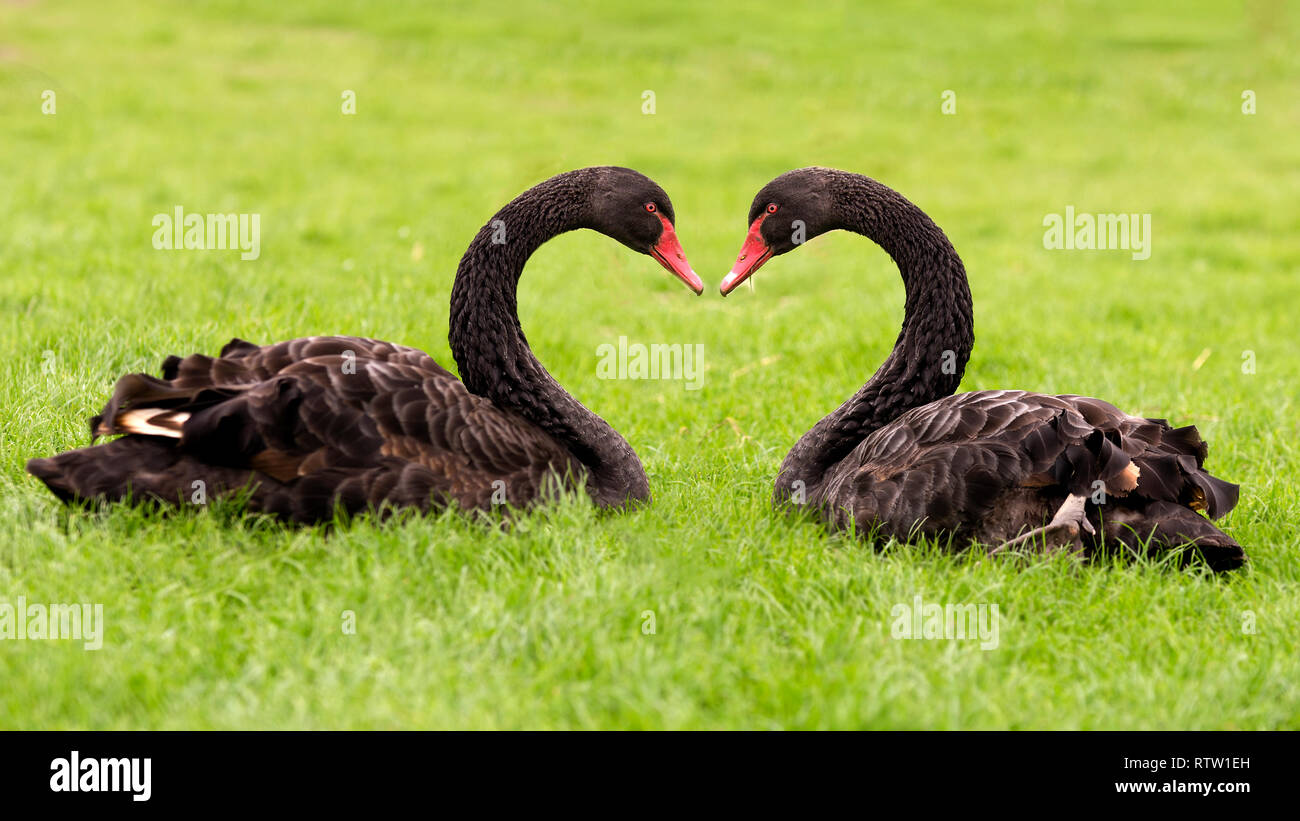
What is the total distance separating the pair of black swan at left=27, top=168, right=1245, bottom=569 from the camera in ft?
15.8

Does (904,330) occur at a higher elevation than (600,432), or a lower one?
higher

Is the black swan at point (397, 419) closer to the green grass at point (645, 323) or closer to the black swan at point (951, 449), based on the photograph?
the green grass at point (645, 323)

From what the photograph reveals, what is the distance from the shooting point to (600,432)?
18.5ft

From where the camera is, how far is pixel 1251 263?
1244 centimetres

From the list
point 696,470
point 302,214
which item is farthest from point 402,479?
point 302,214

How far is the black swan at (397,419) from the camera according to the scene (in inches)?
188

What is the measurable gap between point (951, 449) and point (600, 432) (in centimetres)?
161

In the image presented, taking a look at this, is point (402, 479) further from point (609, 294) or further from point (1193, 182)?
point (1193, 182)

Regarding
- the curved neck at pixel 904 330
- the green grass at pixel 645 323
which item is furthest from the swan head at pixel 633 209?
the green grass at pixel 645 323

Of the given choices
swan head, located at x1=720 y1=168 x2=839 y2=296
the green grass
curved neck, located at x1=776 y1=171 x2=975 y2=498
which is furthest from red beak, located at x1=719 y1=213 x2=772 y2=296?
the green grass

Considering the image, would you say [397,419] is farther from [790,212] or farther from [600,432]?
[790,212]

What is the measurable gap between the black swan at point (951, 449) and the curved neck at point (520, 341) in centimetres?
83

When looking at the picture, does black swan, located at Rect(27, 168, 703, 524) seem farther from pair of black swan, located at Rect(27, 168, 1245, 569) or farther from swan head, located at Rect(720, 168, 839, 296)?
swan head, located at Rect(720, 168, 839, 296)

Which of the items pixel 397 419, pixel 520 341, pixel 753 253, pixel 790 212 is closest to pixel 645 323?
pixel 753 253
